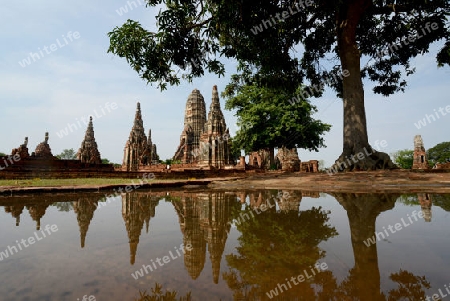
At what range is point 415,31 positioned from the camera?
401 inches

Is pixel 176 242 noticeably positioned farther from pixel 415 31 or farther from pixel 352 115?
pixel 415 31

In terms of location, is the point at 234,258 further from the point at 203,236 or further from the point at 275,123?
the point at 275,123

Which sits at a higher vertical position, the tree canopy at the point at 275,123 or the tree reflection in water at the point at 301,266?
the tree canopy at the point at 275,123

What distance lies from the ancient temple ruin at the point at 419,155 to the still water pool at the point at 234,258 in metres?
28.5

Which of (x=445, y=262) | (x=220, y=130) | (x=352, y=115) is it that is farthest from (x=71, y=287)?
(x=220, y=130)

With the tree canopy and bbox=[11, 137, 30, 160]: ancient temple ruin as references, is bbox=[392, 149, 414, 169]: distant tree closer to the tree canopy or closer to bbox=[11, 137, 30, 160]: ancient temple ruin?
the tree canopy

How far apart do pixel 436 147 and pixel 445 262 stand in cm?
6656

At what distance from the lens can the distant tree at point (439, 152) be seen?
155 feet

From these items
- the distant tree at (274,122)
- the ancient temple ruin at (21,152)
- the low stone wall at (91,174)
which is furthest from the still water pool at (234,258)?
the distant tree at (274,122)

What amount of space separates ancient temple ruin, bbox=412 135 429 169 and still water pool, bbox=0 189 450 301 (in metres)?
28.5

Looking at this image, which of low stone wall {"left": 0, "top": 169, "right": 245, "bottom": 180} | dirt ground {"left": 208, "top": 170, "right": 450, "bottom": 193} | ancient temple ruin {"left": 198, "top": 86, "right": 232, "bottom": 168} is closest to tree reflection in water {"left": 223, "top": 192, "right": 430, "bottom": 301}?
dirt ground {"left": 208, "top": 170, "right": 450, "bottom": 193}

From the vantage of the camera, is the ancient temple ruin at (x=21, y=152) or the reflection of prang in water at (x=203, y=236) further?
the ancient temple ruin at (x=21, y=152)

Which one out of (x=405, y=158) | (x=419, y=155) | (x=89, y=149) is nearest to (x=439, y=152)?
(x=405, y=158)

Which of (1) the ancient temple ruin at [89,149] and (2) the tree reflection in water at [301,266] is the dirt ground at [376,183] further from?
(1) the ancient temple ruin at [89,149]
